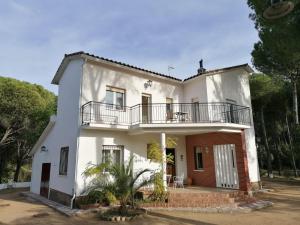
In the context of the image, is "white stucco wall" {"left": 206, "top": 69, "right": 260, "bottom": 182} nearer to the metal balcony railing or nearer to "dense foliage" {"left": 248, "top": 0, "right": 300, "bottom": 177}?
the metal balcony railing

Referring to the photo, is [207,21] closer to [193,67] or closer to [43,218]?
[193,67]

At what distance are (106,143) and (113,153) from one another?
0.83m

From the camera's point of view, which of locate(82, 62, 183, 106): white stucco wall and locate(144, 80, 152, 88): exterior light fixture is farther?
locate(144, 80, 152, 88): exterior light fixture

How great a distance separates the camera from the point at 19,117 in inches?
957

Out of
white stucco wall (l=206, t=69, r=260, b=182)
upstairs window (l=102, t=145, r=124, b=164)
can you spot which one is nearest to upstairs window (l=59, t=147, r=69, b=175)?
upstairs window (l=102, t=145, r=124, b=164)

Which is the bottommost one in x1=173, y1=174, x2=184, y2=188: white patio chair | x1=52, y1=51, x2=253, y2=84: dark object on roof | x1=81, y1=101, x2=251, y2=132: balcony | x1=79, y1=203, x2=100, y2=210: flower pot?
x1=79, y1=203, x2=100, y2=210: flower pot

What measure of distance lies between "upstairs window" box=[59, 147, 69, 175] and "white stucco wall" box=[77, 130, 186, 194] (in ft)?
5.98

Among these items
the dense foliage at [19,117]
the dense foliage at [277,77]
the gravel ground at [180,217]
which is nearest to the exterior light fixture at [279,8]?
the dense foliage at [277,77]

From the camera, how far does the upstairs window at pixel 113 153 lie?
13341mm

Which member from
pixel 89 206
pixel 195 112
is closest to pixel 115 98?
pixel 195 112

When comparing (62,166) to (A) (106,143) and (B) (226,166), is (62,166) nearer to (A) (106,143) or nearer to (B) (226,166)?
(A) (106,143)

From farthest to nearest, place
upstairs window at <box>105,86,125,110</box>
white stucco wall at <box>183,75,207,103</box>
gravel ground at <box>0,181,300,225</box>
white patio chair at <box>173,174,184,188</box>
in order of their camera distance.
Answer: white stucco wall at <box>183,75,207,103</box>, white patio chair at <box>173,174,184,188</box>, upstairs window at <box>105,86,125,110</box>, gravel ground at <box>0,181,300,225</box>

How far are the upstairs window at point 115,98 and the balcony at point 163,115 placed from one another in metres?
0.10

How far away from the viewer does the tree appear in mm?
13266
